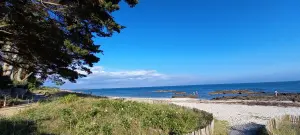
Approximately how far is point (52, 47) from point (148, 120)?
236 inches

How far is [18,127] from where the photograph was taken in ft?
23.5

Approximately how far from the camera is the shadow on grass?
6711mm

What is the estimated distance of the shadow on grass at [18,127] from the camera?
671 cm

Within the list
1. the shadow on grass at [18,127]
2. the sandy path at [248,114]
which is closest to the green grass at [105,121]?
the shadow on grass at [18,127]

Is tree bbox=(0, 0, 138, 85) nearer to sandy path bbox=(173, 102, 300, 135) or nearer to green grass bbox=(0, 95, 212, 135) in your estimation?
green grass bbox=(0, 95, 212, 135)

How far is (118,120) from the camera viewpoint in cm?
806

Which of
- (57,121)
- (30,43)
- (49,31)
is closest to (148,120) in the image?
(57,121)

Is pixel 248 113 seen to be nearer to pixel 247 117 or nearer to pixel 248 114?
pixel 248 114

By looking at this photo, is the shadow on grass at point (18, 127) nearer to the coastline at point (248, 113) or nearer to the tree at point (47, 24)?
the tree at point (47, 24)

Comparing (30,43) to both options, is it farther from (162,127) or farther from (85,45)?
(162,127)

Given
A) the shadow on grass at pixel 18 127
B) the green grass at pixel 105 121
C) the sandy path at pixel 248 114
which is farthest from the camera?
the sandy path at pixel 248 114

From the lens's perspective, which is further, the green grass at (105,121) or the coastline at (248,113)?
the coastline at (248,113)

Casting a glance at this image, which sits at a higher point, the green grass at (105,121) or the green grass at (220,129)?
the green grass at (105,121)

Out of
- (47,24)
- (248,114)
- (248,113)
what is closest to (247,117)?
(248,114)
